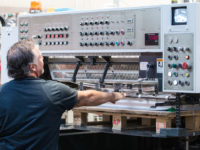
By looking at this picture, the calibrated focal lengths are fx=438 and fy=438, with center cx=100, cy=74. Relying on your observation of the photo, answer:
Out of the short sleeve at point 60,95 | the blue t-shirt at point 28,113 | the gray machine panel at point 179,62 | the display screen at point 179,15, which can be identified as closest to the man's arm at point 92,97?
the short sleeve at point 60,95

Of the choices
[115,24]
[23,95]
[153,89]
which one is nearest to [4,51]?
[115,24]

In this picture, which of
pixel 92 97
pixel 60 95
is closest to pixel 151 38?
pixel 92 97

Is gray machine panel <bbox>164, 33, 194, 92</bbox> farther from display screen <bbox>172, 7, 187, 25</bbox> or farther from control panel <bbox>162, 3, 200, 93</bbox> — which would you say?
display screen <bbox>172, 7, 187, 25</bbox>

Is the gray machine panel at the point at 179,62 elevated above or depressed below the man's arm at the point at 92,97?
above

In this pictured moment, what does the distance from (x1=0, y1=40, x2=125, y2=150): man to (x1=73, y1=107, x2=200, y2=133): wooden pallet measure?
4.37 ft

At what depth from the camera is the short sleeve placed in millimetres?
2719

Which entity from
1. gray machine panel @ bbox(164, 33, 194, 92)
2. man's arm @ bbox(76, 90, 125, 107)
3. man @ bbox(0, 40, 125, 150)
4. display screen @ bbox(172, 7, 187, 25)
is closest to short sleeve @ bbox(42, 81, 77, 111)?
man @ bbox(0, 40, 125, 150)

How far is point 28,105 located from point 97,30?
1.50 meters

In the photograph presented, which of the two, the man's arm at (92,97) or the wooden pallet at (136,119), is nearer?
the man's arm at (92,97)

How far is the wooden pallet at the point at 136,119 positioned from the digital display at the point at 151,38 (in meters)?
0.62

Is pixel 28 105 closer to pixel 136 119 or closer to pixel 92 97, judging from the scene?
pixel 92 97

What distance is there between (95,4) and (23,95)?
3427mm

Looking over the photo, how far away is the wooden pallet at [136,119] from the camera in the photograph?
386cm

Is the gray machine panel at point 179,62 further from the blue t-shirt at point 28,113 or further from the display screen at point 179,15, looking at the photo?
the blue t-shirt at point 28,113
